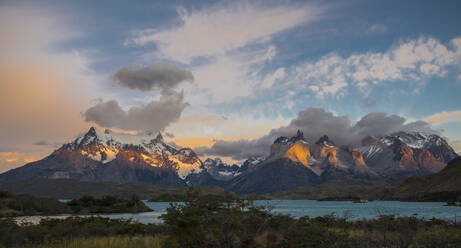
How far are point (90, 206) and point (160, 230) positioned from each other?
5128 inches

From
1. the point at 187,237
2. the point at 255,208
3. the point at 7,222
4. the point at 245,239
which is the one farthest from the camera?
the point at 7,222

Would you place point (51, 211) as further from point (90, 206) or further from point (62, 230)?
point (62, 230)

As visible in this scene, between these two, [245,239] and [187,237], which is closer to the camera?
[187,237]

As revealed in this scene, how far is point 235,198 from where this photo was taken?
61.1ft

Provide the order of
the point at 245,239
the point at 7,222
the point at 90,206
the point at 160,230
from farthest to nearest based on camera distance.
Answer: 1. the point at 90,206
2. the point at 160,230
3. the point at 7,222
4. the point at 245,239

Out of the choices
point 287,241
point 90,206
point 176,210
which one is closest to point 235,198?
point 176,210

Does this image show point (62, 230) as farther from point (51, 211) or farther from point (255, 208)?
point (51, 211)

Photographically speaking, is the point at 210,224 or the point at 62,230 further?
the point at 62,230

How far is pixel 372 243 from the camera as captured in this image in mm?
24250

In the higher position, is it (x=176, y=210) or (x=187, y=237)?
(x=176, y=210)

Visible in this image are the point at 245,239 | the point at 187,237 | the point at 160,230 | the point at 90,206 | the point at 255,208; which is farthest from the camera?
the point at 90,206

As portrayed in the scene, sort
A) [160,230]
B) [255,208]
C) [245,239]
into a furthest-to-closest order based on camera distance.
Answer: [160,230] → [255,208] → [245,239]

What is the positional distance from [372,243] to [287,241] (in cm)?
749

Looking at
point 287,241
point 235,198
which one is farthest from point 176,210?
point 287,241
